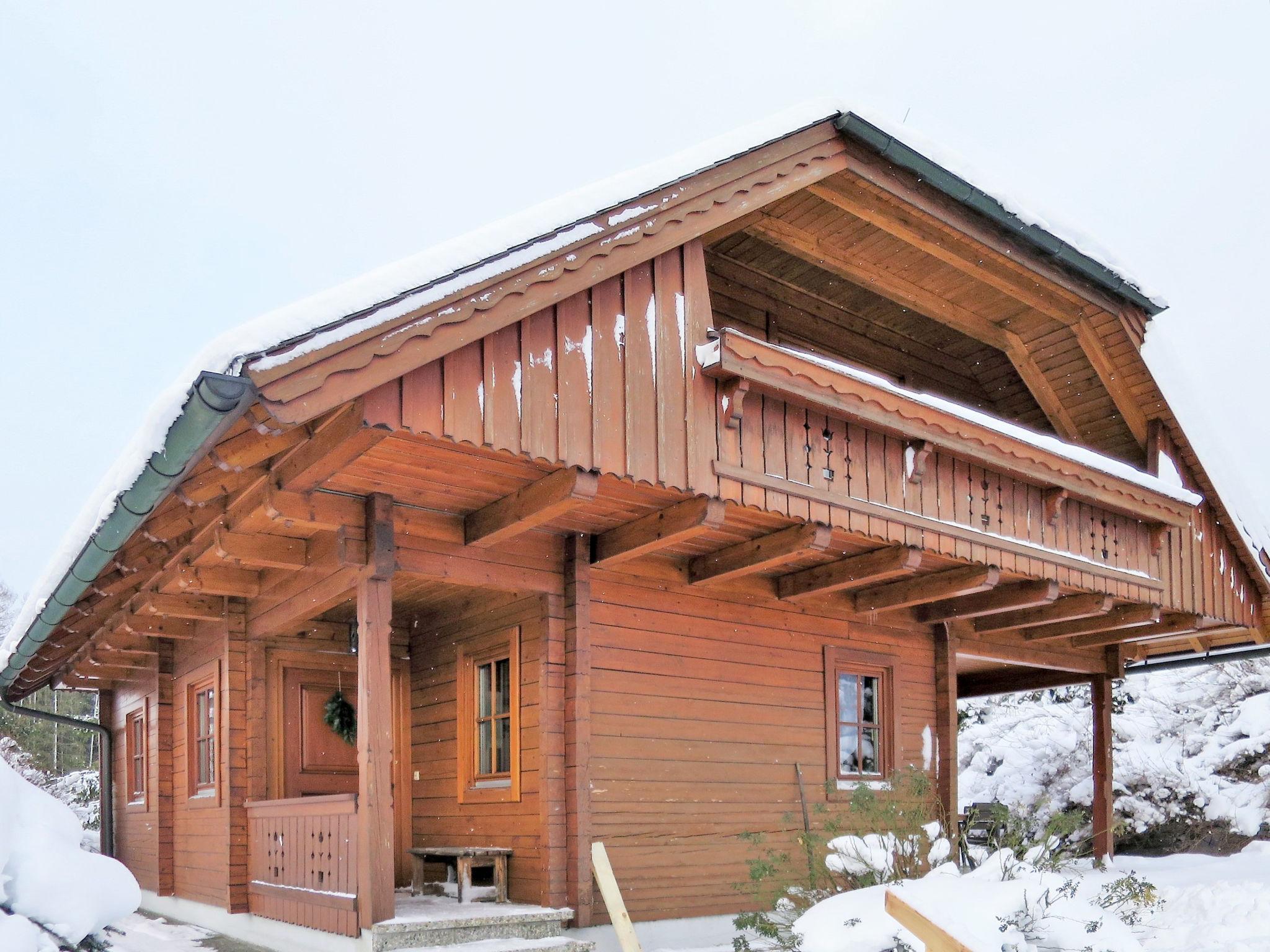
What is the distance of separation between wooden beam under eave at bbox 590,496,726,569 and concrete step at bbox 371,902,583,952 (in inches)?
94.3

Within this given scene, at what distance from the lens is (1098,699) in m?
14.7

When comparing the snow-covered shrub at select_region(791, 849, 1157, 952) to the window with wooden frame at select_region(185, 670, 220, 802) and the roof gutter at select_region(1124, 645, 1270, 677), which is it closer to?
the window with wooden frame at select_region(185, 670, 220, 802)

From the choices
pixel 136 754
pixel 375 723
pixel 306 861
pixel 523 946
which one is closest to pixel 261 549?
pixel 375 723

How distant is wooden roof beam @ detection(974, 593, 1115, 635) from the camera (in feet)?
37.1

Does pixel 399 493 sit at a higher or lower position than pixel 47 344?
lower

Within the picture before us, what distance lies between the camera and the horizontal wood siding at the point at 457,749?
348 inches

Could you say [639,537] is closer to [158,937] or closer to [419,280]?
[419,280]

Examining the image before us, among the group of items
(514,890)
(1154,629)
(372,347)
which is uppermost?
(372,347)

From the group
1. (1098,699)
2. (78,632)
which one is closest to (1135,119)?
(1098,699)

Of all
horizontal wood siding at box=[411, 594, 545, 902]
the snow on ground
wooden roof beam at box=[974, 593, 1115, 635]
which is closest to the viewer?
horizontal wood siding at box=[411, 594, 545, 902]

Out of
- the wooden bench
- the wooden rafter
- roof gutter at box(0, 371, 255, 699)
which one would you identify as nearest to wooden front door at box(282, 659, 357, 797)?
the wooden bench

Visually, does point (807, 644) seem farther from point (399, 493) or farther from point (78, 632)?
point (78, 632)

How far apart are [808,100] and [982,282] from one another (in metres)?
2.86

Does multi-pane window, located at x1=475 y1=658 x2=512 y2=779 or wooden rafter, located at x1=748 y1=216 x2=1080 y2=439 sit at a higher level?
wooden rafter, located at x1=748 y1=216 x2=1080 y2=439
